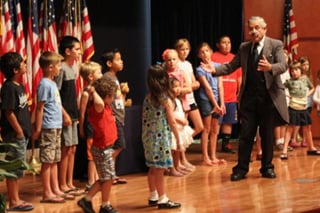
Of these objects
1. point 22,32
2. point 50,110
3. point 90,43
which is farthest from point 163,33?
point 50,110

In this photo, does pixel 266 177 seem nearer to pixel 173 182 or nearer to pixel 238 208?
pixel 173 182

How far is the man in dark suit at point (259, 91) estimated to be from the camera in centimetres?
617

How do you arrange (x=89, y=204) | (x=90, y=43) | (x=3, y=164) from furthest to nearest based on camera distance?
(x=90, y=43)
(x=89, y=204)
(x=3, y=164)

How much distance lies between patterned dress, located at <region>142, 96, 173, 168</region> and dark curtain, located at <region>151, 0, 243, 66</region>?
16.2ft

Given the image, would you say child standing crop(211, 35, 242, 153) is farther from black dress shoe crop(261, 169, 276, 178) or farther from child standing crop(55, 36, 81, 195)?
child standing crop(55, 36, 81, 195)

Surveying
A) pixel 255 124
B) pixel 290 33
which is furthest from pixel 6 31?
pixel 290 33

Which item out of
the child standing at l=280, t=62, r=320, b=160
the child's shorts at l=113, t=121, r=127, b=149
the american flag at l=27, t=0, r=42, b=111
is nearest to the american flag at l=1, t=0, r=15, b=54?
the american flag at l=27, t=0, r=42, b=111

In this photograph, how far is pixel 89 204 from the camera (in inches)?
196

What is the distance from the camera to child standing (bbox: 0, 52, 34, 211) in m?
5.01

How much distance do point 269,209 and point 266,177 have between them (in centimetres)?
136

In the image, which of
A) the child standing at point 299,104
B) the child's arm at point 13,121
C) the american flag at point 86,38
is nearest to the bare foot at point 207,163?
the child standing at point 299,104

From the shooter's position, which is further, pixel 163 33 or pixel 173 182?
pixel 163 33

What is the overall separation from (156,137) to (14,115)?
1.02m

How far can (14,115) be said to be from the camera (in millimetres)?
5039
